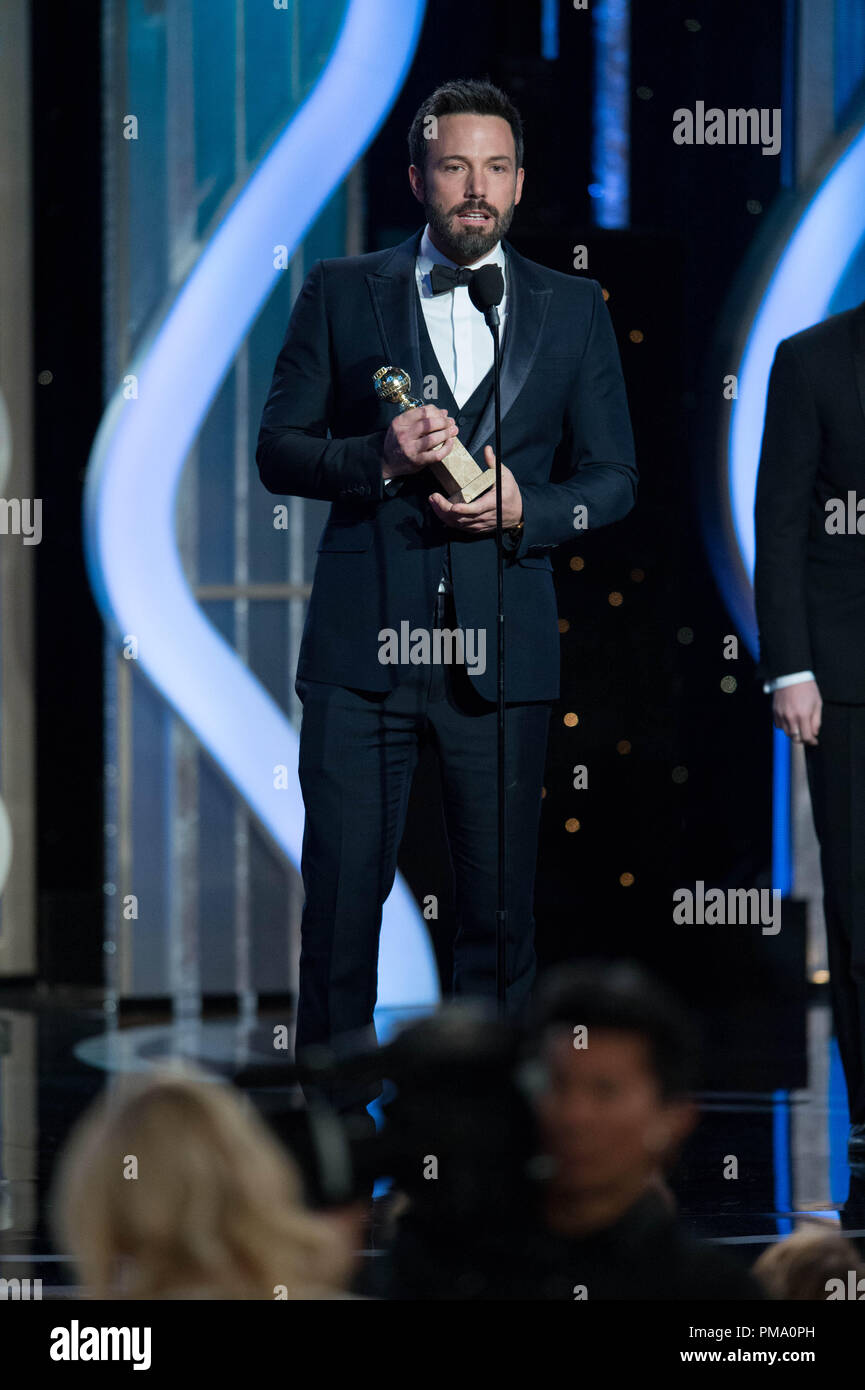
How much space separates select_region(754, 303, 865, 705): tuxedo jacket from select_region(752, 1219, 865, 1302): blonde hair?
99cm

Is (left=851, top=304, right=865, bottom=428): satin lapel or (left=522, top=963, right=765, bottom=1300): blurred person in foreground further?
(left=851, top=304, right=865, bottom=428): satin lapel

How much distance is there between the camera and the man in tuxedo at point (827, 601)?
329 centimetres

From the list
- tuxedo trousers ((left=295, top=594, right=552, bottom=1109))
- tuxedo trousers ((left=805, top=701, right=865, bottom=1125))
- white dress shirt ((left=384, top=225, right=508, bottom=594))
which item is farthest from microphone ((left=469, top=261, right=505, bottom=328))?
tuxedo trousers ((left=805, top=701, right=865, bottom=1125))

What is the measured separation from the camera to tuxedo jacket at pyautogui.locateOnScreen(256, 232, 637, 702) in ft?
10.0

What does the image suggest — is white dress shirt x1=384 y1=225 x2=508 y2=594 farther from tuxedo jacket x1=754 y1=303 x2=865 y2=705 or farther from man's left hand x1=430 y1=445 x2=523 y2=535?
tuxedo jacket x1=754 y1=303 x2=865 y2=705

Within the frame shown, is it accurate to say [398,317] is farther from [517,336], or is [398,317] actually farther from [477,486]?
[477,486]

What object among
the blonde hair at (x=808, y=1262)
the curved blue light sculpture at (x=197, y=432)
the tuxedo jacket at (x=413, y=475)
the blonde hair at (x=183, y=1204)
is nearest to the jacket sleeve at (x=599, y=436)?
the tuxedo jacket at (x=413, y=475)

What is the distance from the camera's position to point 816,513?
336cm

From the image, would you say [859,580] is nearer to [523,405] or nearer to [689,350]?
[523,405]

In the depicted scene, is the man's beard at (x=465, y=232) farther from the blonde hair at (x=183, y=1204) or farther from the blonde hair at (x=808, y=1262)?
the blonde hair at (x=183, y=1204)

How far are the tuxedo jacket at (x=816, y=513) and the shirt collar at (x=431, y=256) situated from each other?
57 cm

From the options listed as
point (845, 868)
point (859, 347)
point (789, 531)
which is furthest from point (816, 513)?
point (845, 868)

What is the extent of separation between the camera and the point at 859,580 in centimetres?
335
